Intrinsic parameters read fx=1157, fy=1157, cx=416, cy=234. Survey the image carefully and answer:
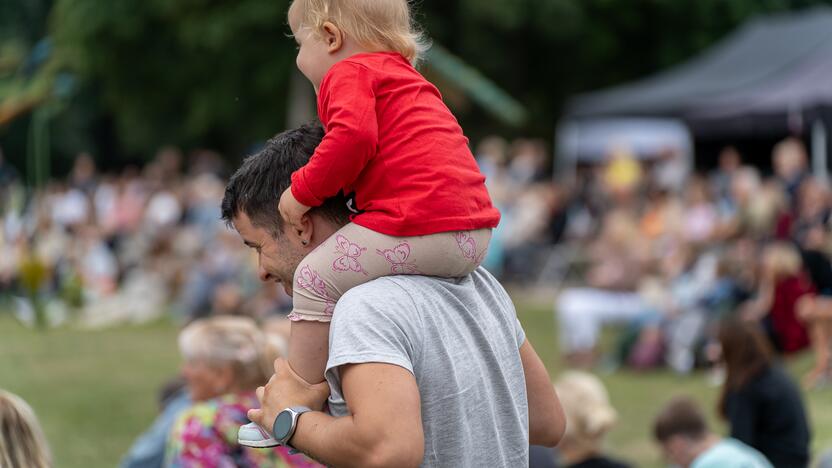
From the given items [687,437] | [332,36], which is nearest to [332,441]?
[332,36]

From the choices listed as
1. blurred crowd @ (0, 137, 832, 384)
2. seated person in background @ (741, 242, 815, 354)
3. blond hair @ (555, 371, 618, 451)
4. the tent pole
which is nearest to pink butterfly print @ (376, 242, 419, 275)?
blond hair @ (555, 371, 618, 451)

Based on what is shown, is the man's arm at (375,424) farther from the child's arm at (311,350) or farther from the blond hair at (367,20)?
the blond hair at (367,20)

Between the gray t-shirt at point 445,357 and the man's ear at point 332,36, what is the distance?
475 mm

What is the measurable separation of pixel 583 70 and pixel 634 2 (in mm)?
2062

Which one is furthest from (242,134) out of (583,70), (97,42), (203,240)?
(203,240)

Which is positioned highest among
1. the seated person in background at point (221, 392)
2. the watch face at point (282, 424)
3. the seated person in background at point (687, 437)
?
the watch face at point (282, 424)

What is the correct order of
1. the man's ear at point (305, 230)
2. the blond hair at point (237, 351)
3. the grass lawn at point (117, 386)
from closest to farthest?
the man's ear at point (305, 230)
the blond hair at point (237, 351)
the grass lawn at point (117, 386)

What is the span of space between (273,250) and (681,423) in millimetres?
3228

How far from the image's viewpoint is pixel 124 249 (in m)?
18.0

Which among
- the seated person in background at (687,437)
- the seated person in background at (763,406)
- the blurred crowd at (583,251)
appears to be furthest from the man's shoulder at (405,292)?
the blurred crowd at (583,251)

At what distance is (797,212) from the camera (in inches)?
508

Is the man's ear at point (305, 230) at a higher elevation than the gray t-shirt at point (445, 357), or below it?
higher

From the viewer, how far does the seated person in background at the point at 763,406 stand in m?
5.76

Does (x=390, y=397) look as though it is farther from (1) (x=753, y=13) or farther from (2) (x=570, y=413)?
(1) (x=753, y=13)
